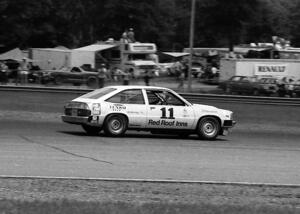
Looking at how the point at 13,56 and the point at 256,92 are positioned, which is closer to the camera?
the point at 256,92

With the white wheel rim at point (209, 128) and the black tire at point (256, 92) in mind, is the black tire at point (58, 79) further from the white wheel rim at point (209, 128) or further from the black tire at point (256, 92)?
the white wheel rim at point (209, 128)

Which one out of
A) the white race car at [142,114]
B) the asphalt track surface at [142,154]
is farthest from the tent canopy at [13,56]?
the white race car at [142,114]

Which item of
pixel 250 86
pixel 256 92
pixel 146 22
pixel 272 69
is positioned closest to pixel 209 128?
pixel 256 92

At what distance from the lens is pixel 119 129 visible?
1723 centimetres

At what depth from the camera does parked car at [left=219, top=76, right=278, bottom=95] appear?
36.5 m

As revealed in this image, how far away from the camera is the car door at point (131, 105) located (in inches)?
678

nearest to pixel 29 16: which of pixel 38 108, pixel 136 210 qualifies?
pixel 38 108

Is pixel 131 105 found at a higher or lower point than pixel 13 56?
lower

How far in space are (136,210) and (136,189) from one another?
1.92 metres

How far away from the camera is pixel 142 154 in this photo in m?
13.3

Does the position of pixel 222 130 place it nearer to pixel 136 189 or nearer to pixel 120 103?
pixel 120 103

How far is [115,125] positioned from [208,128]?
272 cm

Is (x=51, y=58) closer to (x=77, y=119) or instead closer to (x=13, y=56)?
(x=13, y=56)

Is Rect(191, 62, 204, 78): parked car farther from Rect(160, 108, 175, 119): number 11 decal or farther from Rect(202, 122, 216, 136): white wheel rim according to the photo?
Rect(160, 108, 175, 119): number 11 decal
